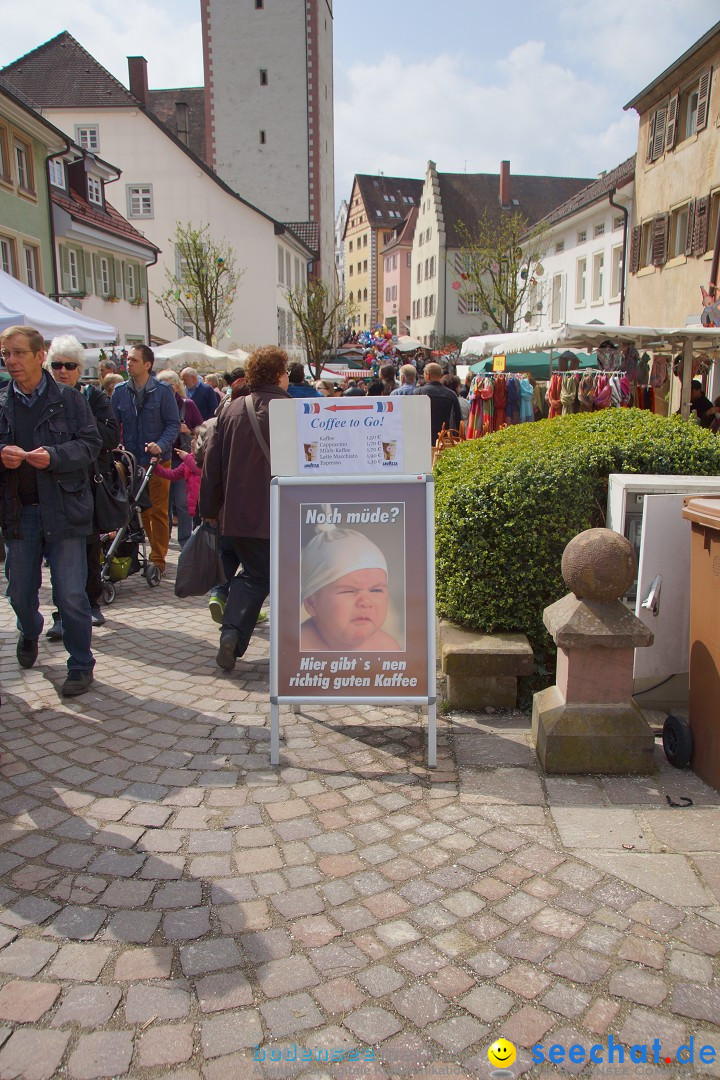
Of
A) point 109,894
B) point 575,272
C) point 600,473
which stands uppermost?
point 575,272

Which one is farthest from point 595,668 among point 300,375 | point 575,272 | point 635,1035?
point 575,272

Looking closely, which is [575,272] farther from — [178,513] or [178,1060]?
[178,1060]

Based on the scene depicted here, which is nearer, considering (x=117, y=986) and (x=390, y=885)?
(x=117, y=986)

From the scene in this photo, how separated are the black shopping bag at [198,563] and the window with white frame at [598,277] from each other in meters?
25.6

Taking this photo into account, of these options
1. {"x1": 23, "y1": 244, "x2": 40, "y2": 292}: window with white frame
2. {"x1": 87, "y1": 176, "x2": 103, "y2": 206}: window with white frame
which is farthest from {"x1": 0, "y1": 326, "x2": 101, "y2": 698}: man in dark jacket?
{"x1": 87, "y1": 176, "x2": 103, "y2": 206}: window with white frame

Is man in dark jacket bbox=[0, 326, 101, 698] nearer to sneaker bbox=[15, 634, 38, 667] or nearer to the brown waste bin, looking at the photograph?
sneaker bbox=[15, 634, 38, 667]

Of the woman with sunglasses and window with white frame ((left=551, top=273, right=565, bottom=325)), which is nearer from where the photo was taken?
the woman with sunglasses

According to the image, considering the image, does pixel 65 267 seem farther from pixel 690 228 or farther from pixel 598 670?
pixel 598 670

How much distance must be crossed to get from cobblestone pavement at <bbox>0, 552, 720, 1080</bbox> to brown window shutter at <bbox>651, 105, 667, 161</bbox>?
21519 millimetres

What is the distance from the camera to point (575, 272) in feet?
98.5

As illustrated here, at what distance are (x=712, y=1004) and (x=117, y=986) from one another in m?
1.74

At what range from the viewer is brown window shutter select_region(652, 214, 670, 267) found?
21.5 meters

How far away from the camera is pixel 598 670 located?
12.3ft

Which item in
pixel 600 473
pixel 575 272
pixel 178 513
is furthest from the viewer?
pixel 575 272
